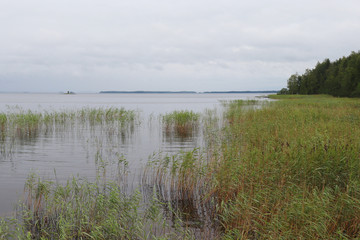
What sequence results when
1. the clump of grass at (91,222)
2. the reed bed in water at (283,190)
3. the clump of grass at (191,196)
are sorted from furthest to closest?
the clump of grass at (191,196) < the clump of grass at (91,222) < the reed bed in water at (283,190)

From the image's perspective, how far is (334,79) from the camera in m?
80.7

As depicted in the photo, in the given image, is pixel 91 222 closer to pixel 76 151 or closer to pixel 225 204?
pixel 225 204

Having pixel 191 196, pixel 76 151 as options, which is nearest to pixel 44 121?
pixel 76 151

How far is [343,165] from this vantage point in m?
8.96

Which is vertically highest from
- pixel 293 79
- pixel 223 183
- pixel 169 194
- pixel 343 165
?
pixel 293 79

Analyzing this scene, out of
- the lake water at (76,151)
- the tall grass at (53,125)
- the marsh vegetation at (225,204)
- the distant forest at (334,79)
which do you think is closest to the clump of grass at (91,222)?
the marsh vegetation at (225,204)

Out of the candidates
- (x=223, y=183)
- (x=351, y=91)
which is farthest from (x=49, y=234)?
(x=351, y=91)

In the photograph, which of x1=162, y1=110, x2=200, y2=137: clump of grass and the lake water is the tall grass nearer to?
the lake water

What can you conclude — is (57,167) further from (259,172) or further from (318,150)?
(318,150)

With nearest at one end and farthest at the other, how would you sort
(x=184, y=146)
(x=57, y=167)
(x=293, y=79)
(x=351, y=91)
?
(x=57, y=167) → (x=184, y=146) → (x=351, y=91) → (x=293, y=79)

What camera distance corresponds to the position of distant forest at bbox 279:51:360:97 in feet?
229

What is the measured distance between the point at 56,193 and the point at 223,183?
17.1 ft

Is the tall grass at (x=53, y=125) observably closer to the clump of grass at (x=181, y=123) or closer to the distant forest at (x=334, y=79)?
the clump of grass at (x=181, y=123)

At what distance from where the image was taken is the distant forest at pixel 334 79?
69875 millimetres
